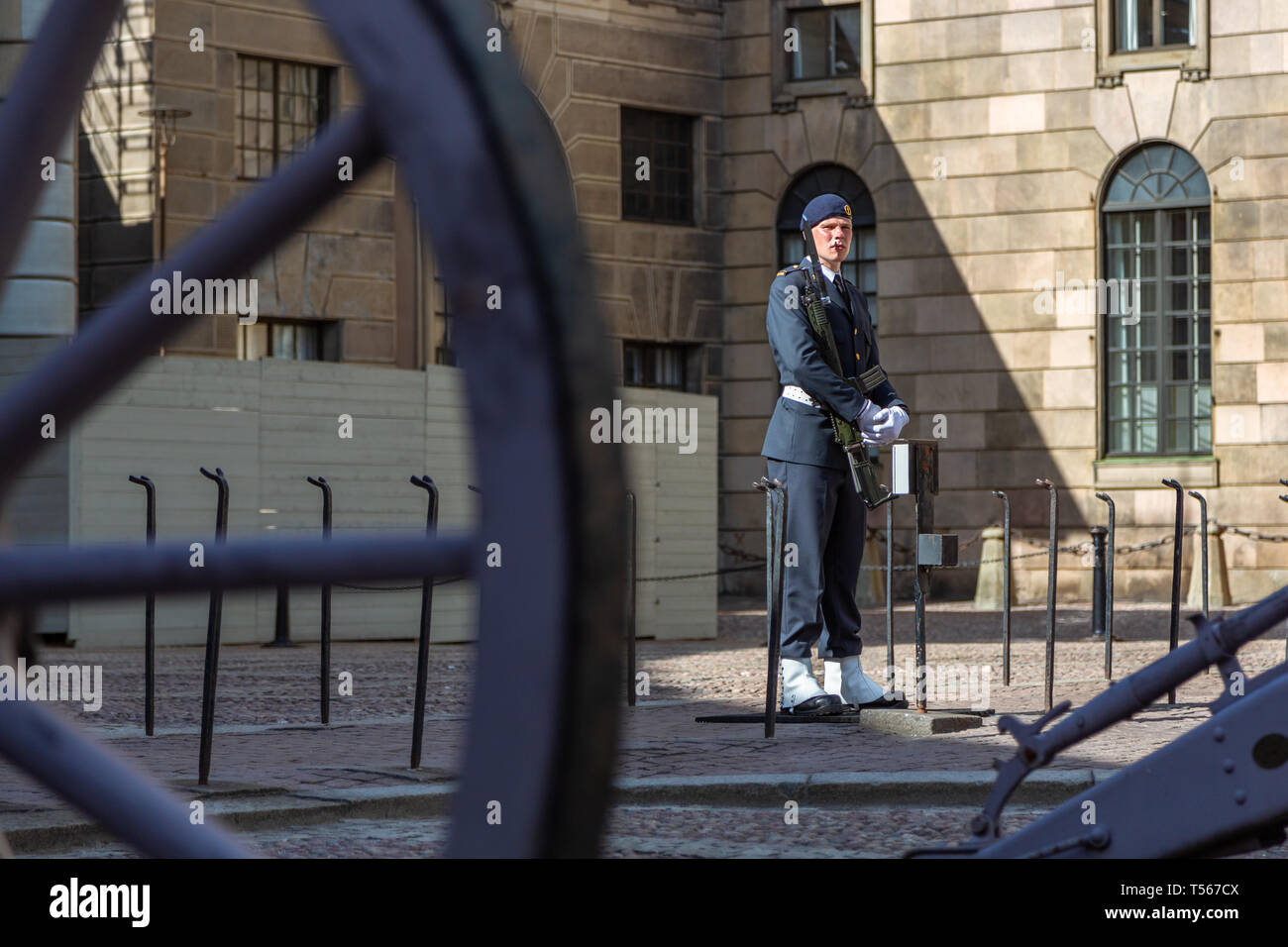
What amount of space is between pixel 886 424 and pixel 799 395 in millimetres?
428

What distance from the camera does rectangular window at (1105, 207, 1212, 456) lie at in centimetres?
2536

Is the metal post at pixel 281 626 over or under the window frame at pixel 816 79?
under

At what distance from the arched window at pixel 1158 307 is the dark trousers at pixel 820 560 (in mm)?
17409

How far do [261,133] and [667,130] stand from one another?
6839 millimetres

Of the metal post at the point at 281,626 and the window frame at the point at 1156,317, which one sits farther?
the window frame at the point at 1156,317

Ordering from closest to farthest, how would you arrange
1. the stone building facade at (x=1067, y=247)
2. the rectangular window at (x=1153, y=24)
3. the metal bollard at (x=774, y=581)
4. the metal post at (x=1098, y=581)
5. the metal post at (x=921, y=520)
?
the metal bollard at (x=774, y=581), the metal post at (x=921, y=520), the metal post at (x=1098, y=581), the stone building facade at (x=1067, y=247), the rectangular window at (x=1153, y=24)

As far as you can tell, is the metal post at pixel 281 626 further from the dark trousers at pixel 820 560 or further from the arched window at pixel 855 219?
the arched window at pixel 855 219

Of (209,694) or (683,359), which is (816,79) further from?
(209,694)

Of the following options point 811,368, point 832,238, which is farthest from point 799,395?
point 832,238

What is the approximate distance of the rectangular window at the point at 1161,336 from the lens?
2536 cm

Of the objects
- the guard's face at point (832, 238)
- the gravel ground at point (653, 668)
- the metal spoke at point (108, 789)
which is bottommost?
the gravel ground at point (653, 668)

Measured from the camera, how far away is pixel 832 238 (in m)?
9.12

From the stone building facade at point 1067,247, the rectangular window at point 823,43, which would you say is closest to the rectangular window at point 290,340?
the stone building facade at point 1067,247
